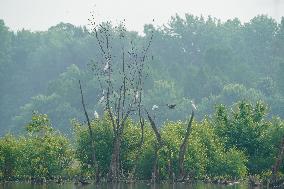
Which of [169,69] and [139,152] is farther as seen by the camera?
[169,69]

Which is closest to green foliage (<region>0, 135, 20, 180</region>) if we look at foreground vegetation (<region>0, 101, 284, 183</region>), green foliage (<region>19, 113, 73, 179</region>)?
foreground vegetation (<region>0, 101, 284, 183</region>)

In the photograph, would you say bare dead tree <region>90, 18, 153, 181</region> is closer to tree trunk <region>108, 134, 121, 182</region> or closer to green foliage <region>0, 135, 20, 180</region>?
tree trunk <region>108, 134, 121, 182</region>

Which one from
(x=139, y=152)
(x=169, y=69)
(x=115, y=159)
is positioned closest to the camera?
(x=115, y=159)

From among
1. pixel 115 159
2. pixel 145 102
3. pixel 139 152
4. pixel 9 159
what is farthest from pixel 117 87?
pixel 115 159

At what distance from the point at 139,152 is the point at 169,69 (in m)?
94.3

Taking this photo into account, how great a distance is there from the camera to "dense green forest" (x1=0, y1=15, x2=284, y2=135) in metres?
140

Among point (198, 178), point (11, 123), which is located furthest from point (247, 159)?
point (11, 123)

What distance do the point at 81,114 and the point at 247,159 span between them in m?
72.4

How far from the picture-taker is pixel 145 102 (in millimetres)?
135750

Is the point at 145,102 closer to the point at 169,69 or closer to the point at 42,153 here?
the point at 169,69

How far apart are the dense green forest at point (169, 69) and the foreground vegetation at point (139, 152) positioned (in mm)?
60932

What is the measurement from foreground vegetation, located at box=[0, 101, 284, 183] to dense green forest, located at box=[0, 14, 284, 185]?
106 millimetres

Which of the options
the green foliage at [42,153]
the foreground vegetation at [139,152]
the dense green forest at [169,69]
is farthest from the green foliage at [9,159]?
the dense green forest at [169,69]

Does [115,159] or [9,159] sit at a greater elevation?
[9,159]
